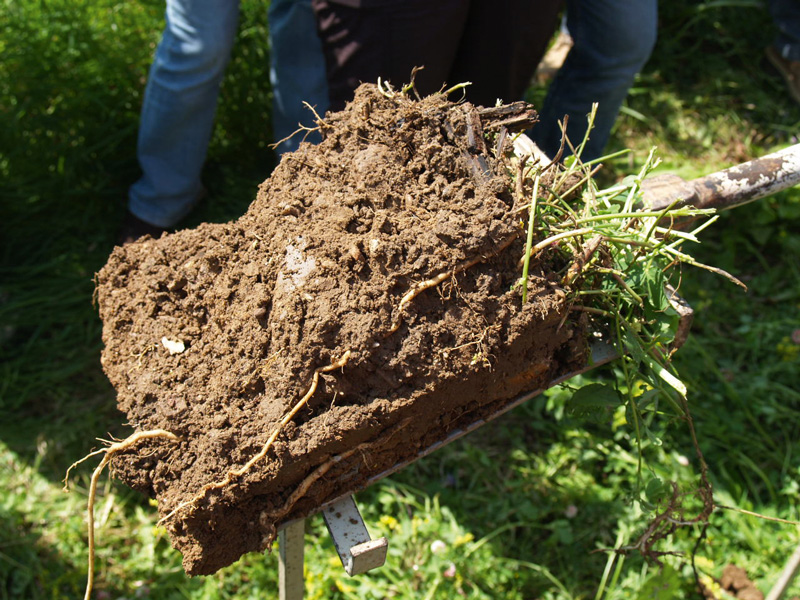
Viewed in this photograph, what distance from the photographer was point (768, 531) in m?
2.48

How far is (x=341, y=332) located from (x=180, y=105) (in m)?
1.88

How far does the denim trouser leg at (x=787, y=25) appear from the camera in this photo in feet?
12.5

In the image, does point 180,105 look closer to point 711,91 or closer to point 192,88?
point 192,88

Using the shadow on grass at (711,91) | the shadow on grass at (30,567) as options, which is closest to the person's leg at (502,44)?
the shadow on grass at (711,91)

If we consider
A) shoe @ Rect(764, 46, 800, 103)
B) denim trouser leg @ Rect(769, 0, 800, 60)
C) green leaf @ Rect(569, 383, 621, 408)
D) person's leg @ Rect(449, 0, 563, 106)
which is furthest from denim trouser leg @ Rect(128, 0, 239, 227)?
A: shoe @ Rect(764, 46, 800, 103)

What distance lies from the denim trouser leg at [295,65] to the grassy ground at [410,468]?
347 millimetres

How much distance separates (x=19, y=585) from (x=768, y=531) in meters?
2.70

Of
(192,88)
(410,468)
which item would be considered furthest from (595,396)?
(192,88)

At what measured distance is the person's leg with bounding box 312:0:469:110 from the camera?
2.11 m

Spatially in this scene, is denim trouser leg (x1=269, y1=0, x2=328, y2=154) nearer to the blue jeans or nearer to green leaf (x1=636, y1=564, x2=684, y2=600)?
the blue jeans

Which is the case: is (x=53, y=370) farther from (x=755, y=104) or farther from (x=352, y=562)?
(x=755, y=104)

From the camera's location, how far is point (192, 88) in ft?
8.75

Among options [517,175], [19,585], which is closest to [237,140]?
[19,585]

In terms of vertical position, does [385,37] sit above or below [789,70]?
above
